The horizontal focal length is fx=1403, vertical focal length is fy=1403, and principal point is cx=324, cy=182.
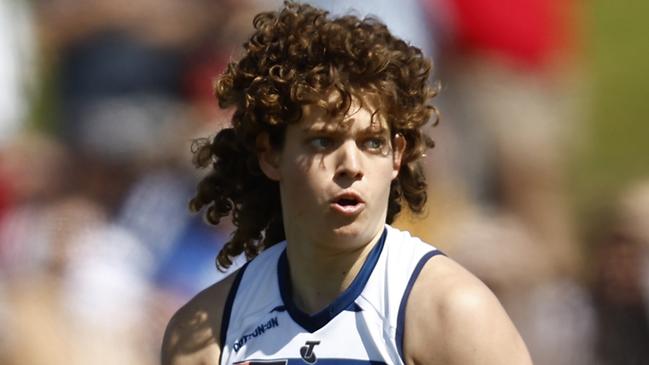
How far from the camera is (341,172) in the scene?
3395 millimetres

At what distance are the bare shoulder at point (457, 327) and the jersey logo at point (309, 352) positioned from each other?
238mm

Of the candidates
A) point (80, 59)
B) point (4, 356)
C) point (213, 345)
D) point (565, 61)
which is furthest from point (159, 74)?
point (213, 345)

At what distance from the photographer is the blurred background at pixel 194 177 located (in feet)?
18.4

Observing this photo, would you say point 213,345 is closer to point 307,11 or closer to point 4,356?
point 307,11

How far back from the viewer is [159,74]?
6.04 m

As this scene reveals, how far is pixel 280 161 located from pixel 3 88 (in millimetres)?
3039

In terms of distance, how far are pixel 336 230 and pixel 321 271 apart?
18 centimetres

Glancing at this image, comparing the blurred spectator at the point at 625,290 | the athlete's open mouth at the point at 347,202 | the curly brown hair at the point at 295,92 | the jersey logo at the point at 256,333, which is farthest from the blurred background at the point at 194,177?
the athlete's open mouth at the point at 347,202

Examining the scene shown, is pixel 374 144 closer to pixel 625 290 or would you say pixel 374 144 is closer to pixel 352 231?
pixel 352 231

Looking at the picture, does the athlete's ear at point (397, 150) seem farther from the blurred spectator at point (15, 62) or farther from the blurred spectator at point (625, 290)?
the blurred spectator at point (15, 62)

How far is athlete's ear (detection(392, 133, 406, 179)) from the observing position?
11.7 ft

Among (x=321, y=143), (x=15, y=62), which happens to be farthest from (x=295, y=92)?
(x=15, y=62)

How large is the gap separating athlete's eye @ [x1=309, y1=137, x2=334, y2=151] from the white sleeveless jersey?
1.00ft

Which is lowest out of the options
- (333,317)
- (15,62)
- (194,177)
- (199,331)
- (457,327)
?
(457,327)
